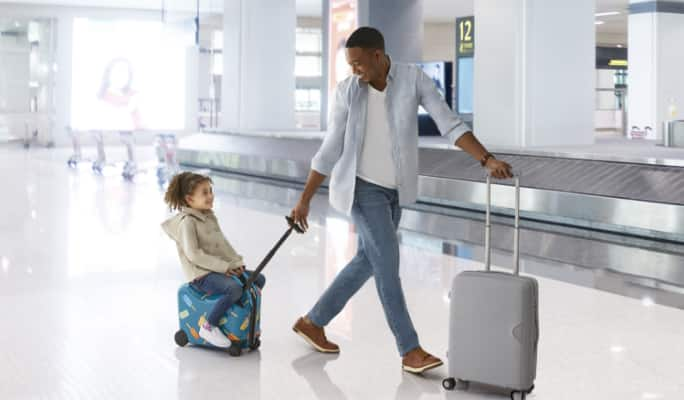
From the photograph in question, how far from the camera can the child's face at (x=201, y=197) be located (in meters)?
4.29

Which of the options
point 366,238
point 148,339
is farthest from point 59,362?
point 366,238

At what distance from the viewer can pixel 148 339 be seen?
451 centimetres

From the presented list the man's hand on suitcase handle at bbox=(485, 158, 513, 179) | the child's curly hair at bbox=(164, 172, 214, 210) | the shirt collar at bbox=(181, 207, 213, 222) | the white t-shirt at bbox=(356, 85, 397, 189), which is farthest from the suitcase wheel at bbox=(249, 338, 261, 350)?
the man's hand on suitcase handle at bbox=(485, 158, 513, 179)

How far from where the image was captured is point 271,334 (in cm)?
466

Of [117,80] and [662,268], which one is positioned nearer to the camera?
[662,268]

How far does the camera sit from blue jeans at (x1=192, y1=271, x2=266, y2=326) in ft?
13.6

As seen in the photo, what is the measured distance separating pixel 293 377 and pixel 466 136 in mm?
1316

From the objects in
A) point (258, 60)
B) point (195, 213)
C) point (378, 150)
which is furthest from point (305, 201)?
point (258, 60)

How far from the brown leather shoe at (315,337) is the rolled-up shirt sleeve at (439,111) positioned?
1200 millimetres

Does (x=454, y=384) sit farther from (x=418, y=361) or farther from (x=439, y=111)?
(x=439, y=111)

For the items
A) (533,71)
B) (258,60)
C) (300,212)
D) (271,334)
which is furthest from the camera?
(258,60)

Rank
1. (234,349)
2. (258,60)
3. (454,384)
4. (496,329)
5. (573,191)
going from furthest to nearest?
(258,60) < (573,191) < (234,349) < (454,384) < (496,329)

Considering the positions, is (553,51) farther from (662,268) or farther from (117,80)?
(117,80)

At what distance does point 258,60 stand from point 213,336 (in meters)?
15.4
